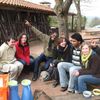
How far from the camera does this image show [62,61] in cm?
746

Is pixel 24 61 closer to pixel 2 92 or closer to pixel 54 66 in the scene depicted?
pixel 54 66

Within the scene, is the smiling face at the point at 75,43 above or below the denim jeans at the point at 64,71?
above

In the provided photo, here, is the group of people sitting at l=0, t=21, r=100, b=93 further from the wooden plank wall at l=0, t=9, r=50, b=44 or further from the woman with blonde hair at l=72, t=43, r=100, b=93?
the wooden plank wall at l=0, t=9, r=50, b=44

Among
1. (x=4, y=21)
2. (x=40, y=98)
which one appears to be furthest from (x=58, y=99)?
(x=4, y=21)

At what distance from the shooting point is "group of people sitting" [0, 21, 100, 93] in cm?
645

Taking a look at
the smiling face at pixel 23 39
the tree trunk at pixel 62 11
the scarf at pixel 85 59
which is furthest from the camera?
the tree trunk at pixel 62 11

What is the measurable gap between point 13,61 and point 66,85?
1.42 metres

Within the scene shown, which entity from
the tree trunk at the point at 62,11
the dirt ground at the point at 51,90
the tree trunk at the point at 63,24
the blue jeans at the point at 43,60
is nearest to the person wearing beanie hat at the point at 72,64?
the dirt ground at the point at 51,90

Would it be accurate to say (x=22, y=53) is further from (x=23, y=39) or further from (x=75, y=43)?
(x=75, y=43)

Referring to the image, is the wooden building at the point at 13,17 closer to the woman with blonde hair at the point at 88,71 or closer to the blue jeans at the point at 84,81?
the woman with blonde hair at the point at 88,71

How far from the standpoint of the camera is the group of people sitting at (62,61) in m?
6.45

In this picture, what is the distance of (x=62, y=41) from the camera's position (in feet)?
24.7

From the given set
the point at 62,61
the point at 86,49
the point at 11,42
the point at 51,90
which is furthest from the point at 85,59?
the point at 11,42

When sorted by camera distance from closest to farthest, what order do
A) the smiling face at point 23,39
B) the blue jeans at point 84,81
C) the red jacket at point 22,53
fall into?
the blue jeans at point 84,81, the smiling face at point 23,39, the red jacket at point 22,53
